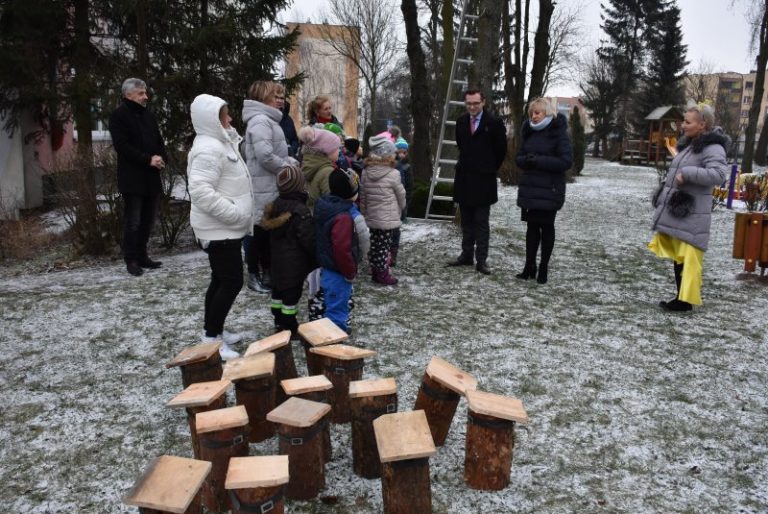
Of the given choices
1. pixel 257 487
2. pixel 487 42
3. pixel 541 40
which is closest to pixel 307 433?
pixel 257 487

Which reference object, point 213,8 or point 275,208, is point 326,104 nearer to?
point 275,208

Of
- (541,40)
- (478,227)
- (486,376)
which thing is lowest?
(486,376)

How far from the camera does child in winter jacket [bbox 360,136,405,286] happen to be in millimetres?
5648

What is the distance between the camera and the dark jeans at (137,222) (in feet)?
19.6

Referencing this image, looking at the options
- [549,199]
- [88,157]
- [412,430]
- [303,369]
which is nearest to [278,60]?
[88,157]

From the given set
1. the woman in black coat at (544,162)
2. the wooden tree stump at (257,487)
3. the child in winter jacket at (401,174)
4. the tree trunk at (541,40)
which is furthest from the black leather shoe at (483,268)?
the tree trunk at (541,40)

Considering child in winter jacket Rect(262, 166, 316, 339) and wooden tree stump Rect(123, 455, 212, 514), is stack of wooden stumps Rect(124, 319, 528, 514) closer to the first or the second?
wooden tree stump Rect(123, 455, 212, 514)

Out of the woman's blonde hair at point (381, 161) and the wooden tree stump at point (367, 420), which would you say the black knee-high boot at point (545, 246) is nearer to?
the woman's blonde hair at point (381, 161)

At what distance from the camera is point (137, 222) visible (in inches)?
238

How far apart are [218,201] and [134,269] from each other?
3.01 metres

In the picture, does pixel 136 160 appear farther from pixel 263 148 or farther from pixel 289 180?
pixel 289 180

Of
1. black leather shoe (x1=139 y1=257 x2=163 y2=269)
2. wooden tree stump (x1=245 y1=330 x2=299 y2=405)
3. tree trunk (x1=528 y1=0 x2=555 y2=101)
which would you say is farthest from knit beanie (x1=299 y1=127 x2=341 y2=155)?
tree trunk (x1=528 y1=0 x2=555 y2=101)

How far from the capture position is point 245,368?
9.90ft

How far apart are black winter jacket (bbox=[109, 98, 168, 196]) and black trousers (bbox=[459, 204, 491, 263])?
126 inches
